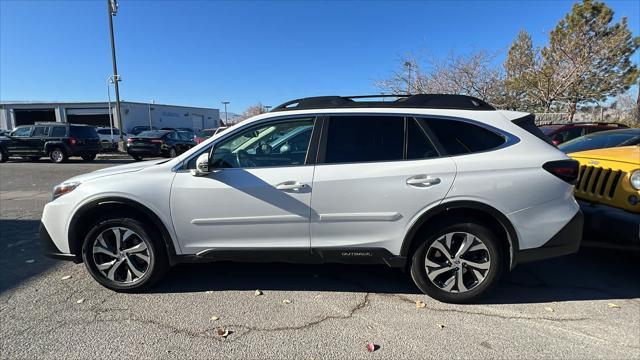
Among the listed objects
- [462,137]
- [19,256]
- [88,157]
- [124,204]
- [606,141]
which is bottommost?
[19,256]

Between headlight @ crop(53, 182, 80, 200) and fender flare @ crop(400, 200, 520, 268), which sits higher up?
headlight @ crop(53, 182, 80, 200)

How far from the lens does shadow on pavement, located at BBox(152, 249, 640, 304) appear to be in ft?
11.7

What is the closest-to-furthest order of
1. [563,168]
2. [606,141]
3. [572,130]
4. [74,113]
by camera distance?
[563,168] → [606,141] → [572,130] → [74,113]

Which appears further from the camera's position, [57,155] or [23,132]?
[23,132]

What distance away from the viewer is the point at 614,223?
11.1ft

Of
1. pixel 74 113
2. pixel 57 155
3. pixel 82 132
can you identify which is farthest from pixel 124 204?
pixel 74 113

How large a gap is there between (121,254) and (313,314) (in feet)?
6.00

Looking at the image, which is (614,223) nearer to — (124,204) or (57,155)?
(124,204)

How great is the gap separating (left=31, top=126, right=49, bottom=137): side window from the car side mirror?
17.7m

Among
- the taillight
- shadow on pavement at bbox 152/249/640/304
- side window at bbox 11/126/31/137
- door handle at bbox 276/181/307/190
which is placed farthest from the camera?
side window at bbox 11/126/31/137

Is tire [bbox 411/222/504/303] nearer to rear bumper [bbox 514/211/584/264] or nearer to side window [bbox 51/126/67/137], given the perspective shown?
rear bumper [bbox 514/211/584/264]

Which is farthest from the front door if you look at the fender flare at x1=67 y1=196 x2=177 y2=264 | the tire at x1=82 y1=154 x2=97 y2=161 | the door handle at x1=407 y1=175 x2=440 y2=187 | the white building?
the white building

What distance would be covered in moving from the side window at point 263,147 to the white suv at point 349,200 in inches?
0.4

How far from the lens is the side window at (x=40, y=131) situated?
55.8 feet
